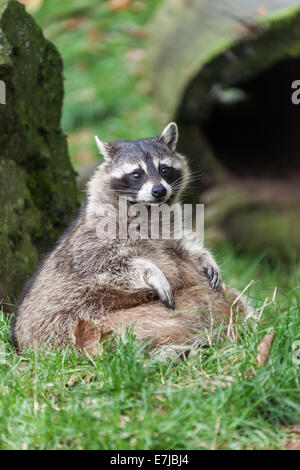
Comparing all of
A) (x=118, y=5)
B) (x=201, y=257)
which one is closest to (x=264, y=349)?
(x=201, y=257)

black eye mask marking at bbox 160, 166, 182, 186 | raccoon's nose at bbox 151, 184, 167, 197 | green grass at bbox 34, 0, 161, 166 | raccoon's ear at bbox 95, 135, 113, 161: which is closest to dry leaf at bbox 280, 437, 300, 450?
raccoon's nose at bbox 151, 184, 167, 197

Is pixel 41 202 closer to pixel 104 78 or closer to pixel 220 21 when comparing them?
pixel 220 21

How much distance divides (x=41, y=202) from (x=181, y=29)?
11.7 feet

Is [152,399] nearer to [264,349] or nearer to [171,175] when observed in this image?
[264,349]

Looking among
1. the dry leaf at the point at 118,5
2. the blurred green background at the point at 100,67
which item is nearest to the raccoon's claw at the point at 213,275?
the blurred green background at the point at 100,67

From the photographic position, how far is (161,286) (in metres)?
4.13

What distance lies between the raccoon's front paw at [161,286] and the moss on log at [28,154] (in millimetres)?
1317

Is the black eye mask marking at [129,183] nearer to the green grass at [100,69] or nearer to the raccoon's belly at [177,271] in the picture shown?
the raccoon's belly at [177,271]

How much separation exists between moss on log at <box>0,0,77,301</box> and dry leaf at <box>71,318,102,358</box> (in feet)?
3.71

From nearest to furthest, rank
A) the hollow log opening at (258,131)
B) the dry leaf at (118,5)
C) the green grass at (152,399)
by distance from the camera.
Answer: the green grass at (152,399)
the hollow log opening at (258,131)
the dry leaf at (118,5)

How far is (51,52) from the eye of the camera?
18.3 feet

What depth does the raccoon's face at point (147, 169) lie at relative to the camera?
450 cm

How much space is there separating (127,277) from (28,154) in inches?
65.4

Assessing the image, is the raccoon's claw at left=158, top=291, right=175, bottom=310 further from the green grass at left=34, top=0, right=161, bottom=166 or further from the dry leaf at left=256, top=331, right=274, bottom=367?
the green grass at left=34, top=0, right=161, bottom=166
